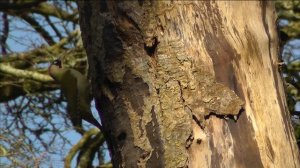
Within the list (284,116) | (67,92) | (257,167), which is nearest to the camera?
(257,167)

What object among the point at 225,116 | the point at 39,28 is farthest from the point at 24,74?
the point at 225,116

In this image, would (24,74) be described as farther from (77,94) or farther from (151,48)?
(151,48)

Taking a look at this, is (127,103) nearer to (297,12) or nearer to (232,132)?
(232,132)

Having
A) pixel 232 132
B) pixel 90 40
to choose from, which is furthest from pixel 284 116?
pixel 90 40

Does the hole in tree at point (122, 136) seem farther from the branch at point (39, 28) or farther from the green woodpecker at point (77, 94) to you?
the branch at point (39, 28)

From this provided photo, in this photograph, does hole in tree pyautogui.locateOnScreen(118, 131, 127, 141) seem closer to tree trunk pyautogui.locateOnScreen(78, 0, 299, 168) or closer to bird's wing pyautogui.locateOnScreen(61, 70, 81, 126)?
tree trunk pyautogui.locateOnScreen(78, 0, 299, 168)

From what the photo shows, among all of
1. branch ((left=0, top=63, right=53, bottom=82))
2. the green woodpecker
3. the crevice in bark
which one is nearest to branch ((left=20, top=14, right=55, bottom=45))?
branch ((left=0, top=63, right=53, bottom=82))

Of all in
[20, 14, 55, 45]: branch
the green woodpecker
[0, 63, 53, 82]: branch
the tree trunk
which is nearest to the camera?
the tree trunk

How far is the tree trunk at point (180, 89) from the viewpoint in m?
1.64

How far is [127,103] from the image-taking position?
1657 millimetres

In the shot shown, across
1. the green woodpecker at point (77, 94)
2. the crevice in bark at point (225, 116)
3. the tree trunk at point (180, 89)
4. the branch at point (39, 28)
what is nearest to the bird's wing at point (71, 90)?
the green woodpecker at point (77, 94)

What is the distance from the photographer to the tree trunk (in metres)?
1.64

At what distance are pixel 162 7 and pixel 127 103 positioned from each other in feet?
0.91

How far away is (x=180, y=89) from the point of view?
1.66m
